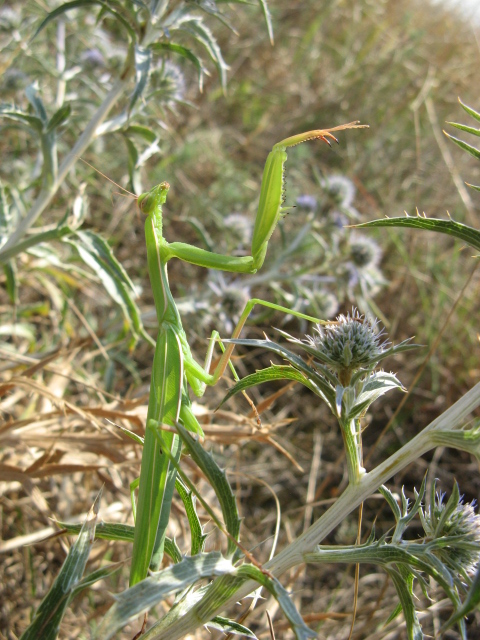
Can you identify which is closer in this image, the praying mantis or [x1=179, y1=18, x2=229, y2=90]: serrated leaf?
the praying mantis

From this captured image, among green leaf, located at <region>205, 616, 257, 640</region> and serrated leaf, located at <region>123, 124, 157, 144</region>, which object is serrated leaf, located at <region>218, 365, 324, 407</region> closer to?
green leaf, located at <region>205, 616, 257, 640</region>

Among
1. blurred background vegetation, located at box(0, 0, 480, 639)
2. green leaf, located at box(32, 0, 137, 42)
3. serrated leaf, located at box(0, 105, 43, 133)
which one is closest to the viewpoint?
green leaf, located at box(32, 0, 137, 42)

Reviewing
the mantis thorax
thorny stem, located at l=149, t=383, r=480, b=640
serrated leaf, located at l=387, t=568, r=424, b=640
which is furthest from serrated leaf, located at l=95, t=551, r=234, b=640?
the mantis thorax

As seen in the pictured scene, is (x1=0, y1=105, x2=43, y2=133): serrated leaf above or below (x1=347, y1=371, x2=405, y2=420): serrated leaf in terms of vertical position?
above

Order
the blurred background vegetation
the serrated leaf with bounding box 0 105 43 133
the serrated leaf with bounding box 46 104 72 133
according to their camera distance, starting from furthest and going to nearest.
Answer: the blurred background vegetation, the serrated leaf with bounding box 46 104 72 133, the serrated leaf with bounding box 0 105 43 133

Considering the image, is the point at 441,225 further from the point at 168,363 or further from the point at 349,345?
the point at 168,363

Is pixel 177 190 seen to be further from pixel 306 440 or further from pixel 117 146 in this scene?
pixel 306 440
